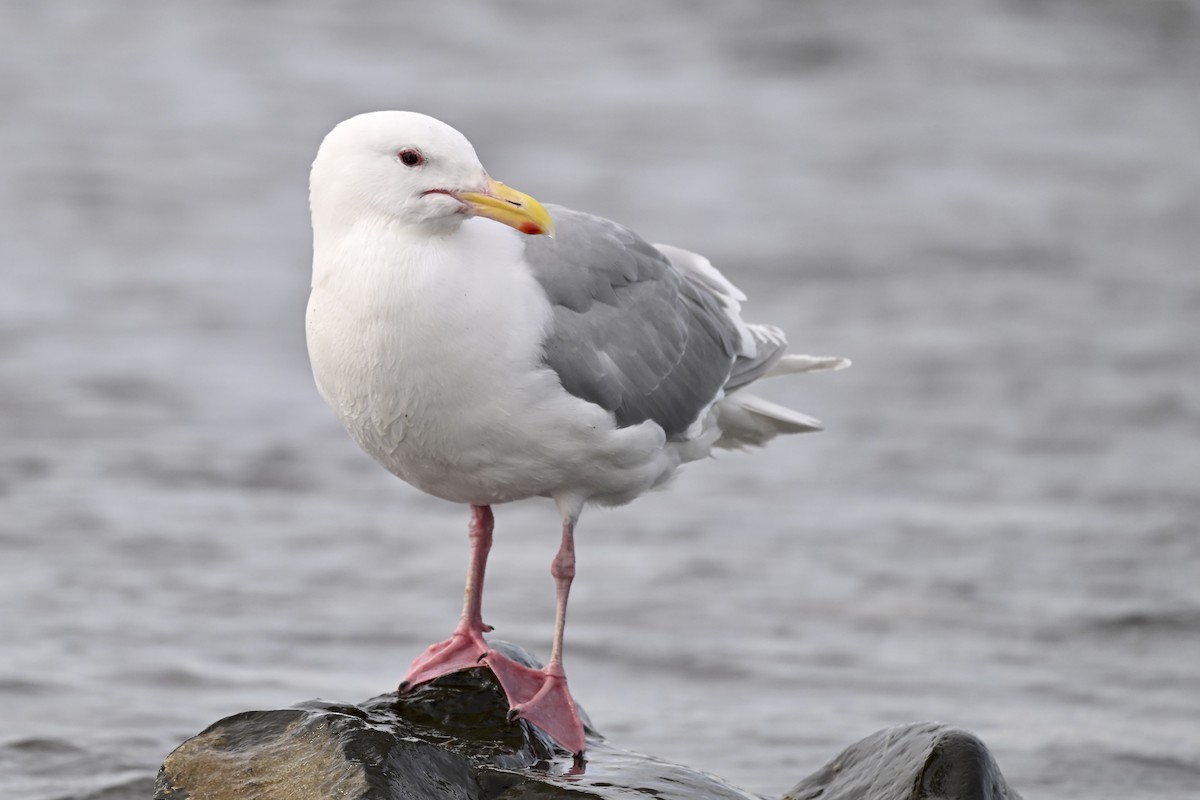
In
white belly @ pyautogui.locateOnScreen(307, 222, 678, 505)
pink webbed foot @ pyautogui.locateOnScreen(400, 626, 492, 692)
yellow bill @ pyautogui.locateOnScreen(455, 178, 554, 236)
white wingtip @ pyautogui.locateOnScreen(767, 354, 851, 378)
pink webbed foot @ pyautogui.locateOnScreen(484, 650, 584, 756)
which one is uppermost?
yellow bill @ pyautogui.locateOnScreen(455, 178, 554, 236)

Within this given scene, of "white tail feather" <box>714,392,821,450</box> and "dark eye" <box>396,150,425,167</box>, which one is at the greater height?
"dark eye" <box>396,150,425,167</box>

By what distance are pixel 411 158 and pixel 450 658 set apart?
1.81 metres

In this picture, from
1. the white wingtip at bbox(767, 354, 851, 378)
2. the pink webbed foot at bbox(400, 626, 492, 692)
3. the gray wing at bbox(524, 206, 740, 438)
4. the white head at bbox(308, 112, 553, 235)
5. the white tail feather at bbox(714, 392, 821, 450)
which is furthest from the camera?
the white wingtip at bbox(767, 354, 851, 378)

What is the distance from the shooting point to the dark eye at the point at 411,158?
513cm

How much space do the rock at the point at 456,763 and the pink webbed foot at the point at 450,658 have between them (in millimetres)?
46

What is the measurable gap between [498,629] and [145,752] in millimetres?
2204

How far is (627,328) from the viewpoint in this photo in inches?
235

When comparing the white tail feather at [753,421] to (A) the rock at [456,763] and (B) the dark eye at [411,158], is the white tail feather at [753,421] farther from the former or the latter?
(B) the dark eye at [411,158]

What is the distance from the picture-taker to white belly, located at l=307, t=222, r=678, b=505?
16.8ft

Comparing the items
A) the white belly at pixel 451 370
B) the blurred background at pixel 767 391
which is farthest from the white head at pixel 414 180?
the blurred background at pixel 767 391

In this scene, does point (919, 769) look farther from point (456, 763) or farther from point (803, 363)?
point (803, 363)

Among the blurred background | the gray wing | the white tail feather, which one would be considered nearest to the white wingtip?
the white tail feather

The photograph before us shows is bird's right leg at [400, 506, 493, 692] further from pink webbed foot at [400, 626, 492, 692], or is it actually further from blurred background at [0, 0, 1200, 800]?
blurred background at [0, 0, 1200, 800]

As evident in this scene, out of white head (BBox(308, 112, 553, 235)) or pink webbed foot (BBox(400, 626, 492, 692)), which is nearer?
white head (BBox(308, 112, 553, 235))
